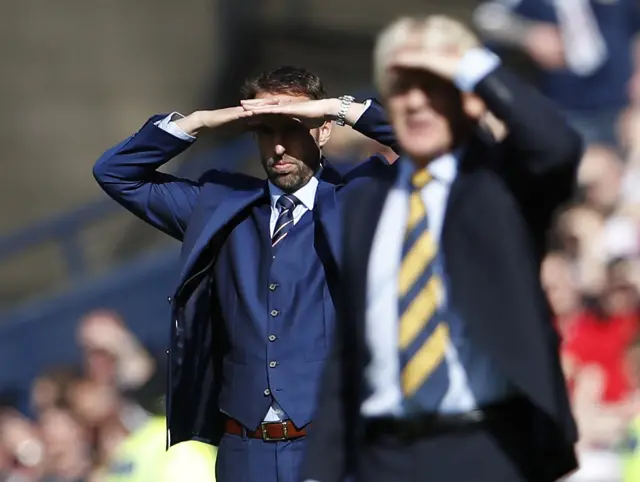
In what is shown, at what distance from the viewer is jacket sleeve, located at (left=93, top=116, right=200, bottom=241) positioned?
4.93 meters

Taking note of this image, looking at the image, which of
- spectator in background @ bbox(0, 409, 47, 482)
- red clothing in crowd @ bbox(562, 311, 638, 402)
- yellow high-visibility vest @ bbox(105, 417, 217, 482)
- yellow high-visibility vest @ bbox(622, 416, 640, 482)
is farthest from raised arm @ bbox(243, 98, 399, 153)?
spectator in background @ bbox(0, 409, 47, 482)

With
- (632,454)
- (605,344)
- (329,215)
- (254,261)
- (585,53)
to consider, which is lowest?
(632,454)

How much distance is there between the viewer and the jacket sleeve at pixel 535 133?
11.2 feet

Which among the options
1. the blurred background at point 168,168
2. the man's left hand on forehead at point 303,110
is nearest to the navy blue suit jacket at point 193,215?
the man's left hand on forehead at point 303,110

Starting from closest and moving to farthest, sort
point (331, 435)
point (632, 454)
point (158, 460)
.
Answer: point (331, 435)
point (632, 454)
point (158, 460)

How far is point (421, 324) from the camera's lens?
357 cm

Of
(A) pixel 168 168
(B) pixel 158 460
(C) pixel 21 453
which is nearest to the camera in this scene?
(B) pixel 158 460

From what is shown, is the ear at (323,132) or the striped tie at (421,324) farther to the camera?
the ear at (323,132)

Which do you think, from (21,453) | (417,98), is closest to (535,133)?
(417,98)

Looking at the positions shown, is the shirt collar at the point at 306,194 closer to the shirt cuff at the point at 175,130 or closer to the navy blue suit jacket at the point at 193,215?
the navy blue suit jacket at the point at 193,215

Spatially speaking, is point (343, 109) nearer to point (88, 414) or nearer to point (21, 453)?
point (88, 414)

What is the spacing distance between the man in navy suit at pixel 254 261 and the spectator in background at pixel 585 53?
4457 mm

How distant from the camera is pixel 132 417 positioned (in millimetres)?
8344

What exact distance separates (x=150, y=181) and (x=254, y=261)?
0.50 m
